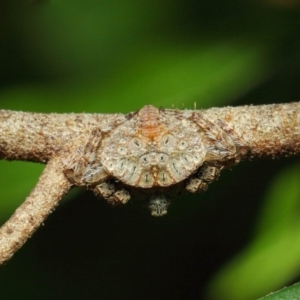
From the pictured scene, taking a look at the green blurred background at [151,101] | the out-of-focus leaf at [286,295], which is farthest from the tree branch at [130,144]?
the green blurred background at [151,101]

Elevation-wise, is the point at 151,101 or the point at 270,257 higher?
the point at 151,101

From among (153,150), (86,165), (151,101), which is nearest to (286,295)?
(153,150)

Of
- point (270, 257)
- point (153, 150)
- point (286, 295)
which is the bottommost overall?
point (286, 295)

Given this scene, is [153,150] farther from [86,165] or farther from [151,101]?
[151,101]

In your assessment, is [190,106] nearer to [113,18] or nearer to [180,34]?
[180,34]

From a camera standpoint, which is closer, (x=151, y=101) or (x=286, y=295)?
(x=286, y=295)

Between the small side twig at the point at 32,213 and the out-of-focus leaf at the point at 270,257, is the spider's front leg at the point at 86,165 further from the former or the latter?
the out-of-focus leaf at the point at 270,257
